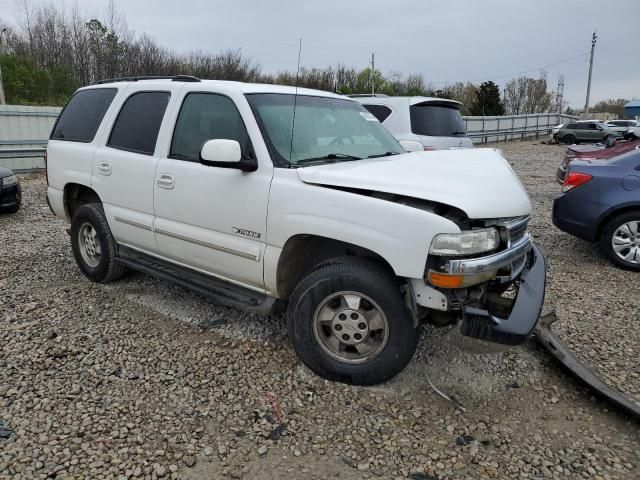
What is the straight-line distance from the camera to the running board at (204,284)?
355 cm

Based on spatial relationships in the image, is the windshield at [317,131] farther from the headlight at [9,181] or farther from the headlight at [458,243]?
the headlight at [9,181]

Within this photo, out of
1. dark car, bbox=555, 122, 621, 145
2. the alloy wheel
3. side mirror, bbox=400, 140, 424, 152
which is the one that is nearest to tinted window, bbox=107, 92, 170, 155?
the alloy wheel

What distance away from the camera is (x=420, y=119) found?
28.7ft

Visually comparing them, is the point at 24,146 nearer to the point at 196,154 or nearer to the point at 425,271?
the point at 196,154

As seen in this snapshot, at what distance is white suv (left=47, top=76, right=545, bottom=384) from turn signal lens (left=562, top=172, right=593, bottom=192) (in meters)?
2.77

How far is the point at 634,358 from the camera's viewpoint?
3.69 m

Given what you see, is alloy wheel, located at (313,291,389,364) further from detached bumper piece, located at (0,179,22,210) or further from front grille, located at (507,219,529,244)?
detached bumper piece, located at (0,179,22,210)

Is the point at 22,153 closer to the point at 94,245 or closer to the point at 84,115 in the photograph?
the point at 84,115

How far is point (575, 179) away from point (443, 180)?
12.9 ft

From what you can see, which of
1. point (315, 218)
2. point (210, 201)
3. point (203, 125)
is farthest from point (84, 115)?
point (315, 218)

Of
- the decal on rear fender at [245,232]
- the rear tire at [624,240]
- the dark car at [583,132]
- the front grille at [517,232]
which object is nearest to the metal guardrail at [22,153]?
the decal on rear fender at [245,232]

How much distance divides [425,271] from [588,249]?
16.1ft

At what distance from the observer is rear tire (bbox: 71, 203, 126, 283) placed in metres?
4.71

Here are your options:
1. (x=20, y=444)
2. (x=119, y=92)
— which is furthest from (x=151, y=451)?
(x=119, y=92)
